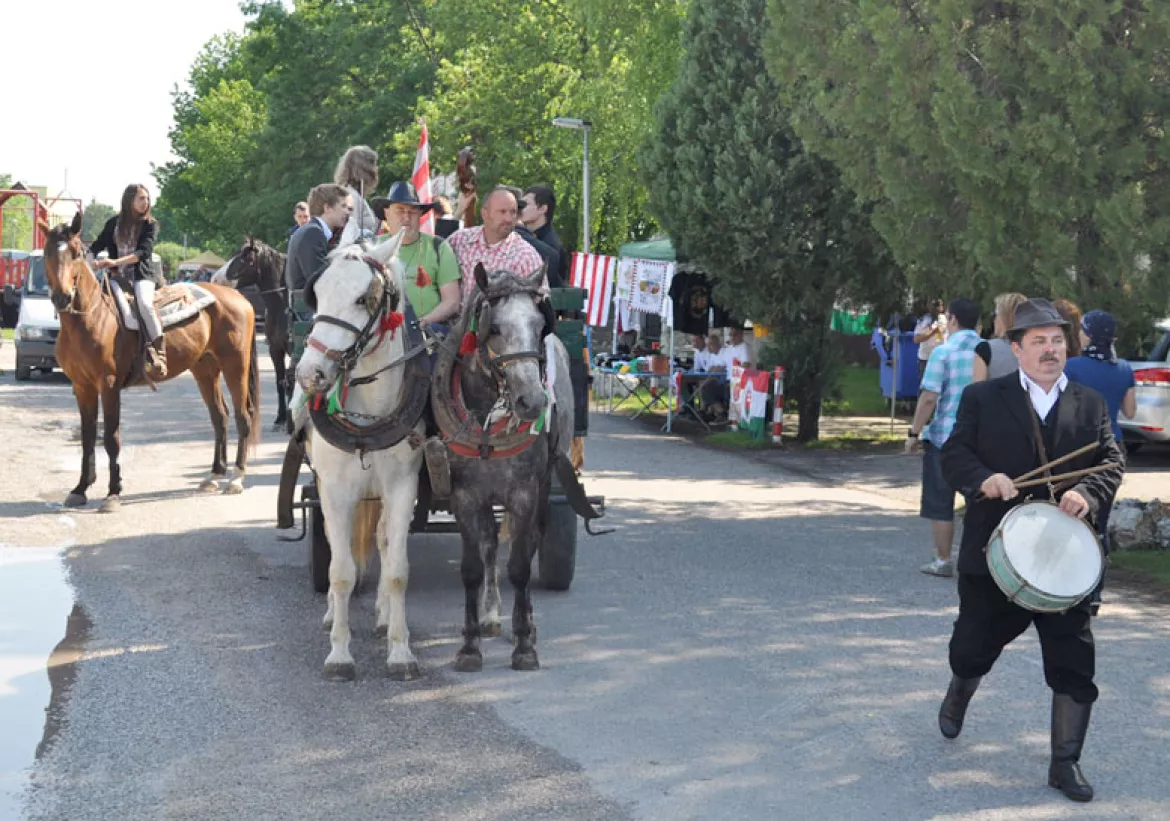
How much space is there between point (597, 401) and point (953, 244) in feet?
48.9

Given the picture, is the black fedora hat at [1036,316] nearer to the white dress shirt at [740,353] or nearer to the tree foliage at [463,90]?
the white dress shirt at [740,353]

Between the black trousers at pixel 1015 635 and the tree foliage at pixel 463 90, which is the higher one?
the tree foliage at pixel 463 90

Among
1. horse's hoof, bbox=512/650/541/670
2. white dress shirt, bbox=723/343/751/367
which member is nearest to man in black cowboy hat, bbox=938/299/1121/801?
horse's hoof, bbox=512/650/541/670

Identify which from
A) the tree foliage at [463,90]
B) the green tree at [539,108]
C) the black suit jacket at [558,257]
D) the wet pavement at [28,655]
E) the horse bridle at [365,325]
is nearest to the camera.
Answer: the wet pavement at [28,655]

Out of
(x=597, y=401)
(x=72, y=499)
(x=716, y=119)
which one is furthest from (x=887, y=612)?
(x=597, y=401)

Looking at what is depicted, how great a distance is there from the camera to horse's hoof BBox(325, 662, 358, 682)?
7.62m

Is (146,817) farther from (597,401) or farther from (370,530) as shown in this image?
(597,401)

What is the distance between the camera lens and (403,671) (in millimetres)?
7664

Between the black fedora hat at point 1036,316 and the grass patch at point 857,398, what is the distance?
51.9 feet

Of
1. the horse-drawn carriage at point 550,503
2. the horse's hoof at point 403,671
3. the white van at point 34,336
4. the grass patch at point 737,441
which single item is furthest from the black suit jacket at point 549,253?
the white van at point 34,336

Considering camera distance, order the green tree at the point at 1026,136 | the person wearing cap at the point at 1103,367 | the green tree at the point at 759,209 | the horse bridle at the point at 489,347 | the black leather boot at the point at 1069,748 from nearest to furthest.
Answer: the black leather boot at the point at 1069,748
the horse bridle at the point at 489,347
the person wearing cap at the point at 1103,367
the green tree at the point at 1026,136
the green tree at the point at 759,209

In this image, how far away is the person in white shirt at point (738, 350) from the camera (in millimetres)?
23175

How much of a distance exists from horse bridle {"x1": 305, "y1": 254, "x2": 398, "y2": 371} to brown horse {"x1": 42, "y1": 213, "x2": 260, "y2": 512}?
6552 millimetres

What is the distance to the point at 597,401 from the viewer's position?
2897cm
